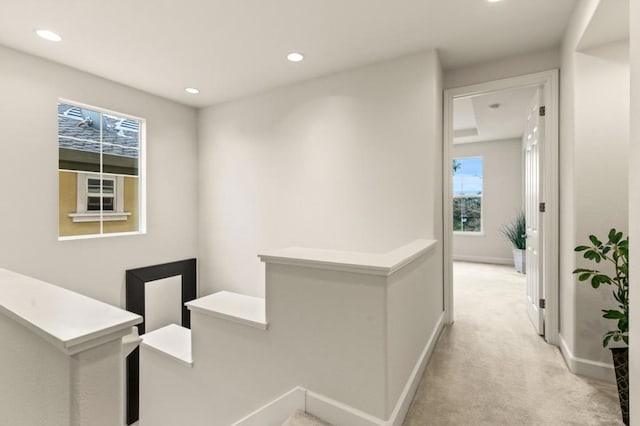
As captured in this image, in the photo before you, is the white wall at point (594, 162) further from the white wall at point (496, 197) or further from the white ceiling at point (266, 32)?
the white wall at point (496, 197)

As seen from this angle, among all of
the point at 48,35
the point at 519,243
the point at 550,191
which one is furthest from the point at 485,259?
the point at 48,35

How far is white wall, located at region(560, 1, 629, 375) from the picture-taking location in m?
2.00

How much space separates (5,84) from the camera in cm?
265

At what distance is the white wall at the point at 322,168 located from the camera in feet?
9.02

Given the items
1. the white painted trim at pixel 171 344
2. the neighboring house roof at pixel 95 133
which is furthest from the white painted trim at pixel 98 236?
the white painted trim at pixel 171 344

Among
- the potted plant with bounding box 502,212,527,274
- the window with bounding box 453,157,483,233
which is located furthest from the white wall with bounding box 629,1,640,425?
the window with bounding box 453,157,483,233

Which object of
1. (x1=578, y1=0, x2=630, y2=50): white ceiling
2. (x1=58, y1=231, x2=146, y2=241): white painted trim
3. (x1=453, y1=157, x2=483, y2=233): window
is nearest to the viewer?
(x1=578, y1=0, x2=630, y2=50): white ceiling

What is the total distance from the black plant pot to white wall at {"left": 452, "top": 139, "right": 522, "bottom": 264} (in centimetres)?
513

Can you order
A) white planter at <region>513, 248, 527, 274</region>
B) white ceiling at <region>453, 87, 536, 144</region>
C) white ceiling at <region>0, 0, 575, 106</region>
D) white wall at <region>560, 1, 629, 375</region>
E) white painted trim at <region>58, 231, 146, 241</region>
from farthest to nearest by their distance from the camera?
white planter at <region>513, 248, 527, 274</region>, white ceiling at <region>453, 87, 536, 144</region>, white painted trim at <region>58, 231, 146, 241</region>, white ceiling at <region>0, 0, 575, 106</region>, white wall at <region>560, 1, 629, 375</region>

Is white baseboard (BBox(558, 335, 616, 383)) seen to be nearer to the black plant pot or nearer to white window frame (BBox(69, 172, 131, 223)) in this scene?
the black plant pot

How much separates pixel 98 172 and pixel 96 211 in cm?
43

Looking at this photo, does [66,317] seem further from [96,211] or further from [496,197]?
[496,197]

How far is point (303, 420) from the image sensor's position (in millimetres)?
1512

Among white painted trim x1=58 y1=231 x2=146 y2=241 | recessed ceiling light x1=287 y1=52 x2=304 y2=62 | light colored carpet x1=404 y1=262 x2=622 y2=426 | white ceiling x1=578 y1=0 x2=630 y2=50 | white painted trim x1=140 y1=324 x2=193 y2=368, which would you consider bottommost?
light colored carpet x1=404 y1=262 x2=622 y2=426
